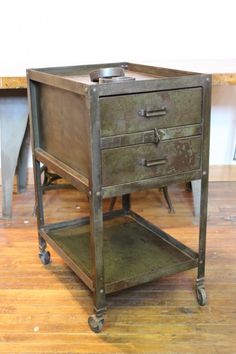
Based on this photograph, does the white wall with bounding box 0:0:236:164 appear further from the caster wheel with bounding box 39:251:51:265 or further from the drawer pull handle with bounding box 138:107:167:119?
the drawer pull handle with bounding box 138:107:167:119

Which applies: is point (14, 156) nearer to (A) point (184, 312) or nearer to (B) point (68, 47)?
(B) point (68, 47)

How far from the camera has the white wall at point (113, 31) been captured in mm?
3031

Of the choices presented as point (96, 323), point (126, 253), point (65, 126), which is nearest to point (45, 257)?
point (126, 253)

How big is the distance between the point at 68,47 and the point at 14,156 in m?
0.85

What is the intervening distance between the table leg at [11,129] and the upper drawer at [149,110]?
1.26 meters

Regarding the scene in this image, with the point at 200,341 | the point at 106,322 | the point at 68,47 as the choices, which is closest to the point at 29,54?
the point at 68,47

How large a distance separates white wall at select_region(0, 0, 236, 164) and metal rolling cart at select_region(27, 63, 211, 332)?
1053 millimetres

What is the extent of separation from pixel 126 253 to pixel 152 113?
0.71 m

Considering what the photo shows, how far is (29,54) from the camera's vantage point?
3.12 meters

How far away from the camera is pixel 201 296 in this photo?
193cm

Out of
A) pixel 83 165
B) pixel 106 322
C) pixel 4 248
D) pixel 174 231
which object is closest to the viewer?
pixel 83 165

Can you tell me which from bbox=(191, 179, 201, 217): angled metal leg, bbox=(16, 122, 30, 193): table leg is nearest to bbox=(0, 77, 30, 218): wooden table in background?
bbox=(16, 122, 30, 193): table leg

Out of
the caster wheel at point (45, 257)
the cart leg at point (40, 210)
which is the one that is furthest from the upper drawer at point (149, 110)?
the caster wheel at point (45, 257)

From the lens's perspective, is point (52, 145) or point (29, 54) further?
point (29, 54)
